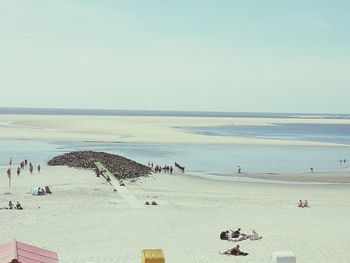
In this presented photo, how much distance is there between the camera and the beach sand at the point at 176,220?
19938mm

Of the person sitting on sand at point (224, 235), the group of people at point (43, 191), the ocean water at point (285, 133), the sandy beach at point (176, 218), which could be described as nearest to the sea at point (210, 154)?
the sandy beach at point (176, 218)

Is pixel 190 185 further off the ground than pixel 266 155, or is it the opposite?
pixel 266 155

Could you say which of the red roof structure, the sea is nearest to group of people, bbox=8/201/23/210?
the red roof structure

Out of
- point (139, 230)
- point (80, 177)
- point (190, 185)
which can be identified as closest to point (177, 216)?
point (139, 230)

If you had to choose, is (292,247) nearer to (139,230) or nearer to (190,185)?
(139,230)

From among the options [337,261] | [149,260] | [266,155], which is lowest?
[337,261]

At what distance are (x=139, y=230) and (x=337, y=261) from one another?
8800mm

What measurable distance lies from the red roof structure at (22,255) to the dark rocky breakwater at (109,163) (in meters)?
31.6

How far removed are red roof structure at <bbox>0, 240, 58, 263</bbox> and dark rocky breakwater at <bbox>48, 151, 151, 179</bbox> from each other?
31599 mm

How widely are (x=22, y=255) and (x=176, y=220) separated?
17103 mm

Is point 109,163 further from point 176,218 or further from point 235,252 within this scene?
point 235,252

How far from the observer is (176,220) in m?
25.9

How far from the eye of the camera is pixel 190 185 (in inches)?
1586

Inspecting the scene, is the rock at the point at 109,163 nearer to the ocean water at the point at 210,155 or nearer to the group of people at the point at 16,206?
the ocean water at the point at 210,155
